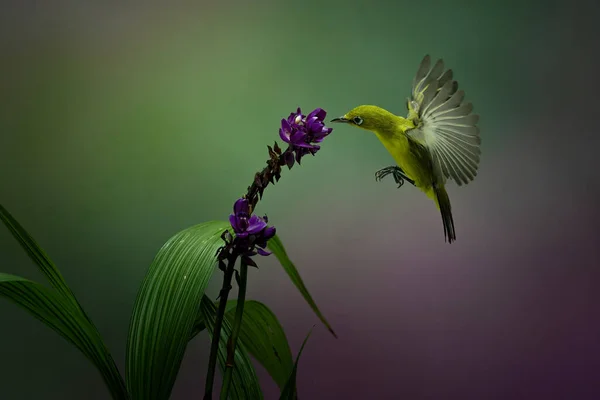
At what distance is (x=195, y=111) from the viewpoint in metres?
1.23

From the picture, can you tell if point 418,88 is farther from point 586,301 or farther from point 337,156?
point 586,301

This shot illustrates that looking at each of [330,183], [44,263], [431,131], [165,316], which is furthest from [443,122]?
[44,263]

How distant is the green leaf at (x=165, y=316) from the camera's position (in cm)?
71

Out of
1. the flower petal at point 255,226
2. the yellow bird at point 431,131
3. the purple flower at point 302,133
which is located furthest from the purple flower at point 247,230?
the yellow bird at point 431,131

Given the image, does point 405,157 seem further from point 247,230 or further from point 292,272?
point 247,230

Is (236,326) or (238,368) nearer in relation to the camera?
(236,326)

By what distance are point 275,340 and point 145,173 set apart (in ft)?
1.73

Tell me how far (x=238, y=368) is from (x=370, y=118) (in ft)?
1.90

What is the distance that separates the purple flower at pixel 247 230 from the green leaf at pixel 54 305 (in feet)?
0.87

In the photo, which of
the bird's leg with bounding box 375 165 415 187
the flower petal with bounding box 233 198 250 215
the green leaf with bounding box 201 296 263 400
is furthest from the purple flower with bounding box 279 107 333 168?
the bird's leg with bounding box 375 165 415 187

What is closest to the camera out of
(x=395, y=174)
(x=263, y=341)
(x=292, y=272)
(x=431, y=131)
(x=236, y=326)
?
(x=236, y=326)

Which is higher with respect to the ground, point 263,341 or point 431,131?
point 431,131

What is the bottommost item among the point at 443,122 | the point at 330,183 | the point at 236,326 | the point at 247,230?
the point at 236,326

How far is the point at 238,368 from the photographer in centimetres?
85
